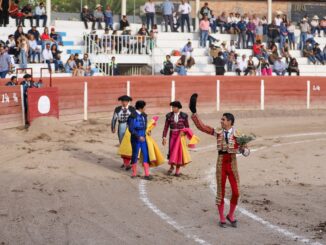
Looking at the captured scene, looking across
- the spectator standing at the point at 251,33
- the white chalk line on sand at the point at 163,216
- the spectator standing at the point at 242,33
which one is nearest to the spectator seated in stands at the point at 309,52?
the spectator standing at the point at 251,33

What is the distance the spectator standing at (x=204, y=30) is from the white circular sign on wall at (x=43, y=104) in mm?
11054

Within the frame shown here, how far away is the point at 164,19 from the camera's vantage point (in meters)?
33.7

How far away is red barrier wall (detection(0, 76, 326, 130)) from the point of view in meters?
25.0

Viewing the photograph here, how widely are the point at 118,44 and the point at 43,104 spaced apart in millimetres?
8662

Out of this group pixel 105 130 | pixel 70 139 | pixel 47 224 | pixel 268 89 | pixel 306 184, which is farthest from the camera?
pixel 268 89

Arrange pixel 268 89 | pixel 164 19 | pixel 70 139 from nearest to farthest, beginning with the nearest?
pixel 70 139
pixel 268 89
pixel 164 19

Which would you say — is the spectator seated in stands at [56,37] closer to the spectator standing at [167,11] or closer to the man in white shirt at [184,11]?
the spectator standing at [167,11]

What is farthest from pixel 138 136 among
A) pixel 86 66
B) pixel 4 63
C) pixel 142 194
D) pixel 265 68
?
pixel 265 68

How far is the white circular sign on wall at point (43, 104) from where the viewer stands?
74.7 ft

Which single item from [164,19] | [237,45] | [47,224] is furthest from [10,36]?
[47,224]

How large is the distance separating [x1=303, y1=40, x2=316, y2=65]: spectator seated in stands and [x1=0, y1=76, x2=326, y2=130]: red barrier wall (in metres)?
3.82

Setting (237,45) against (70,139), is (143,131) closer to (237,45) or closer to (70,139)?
(70,139)

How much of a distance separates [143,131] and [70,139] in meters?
5.99

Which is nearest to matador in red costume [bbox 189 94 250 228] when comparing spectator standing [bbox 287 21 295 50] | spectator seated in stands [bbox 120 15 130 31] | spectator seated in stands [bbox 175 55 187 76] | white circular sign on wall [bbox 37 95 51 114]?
white circular sign on wall [bbox 37 95 51 114]
